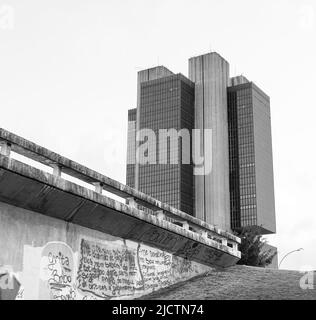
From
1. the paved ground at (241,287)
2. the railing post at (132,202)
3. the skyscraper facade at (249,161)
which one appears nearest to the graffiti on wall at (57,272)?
the railing post at (132,202)

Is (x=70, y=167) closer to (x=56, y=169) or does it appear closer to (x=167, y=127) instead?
(x=56, y=169)

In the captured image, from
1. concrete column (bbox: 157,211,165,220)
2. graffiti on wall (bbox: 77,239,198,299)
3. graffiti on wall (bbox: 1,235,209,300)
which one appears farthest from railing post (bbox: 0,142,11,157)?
concrete column (bbox: 157,211,165,220)

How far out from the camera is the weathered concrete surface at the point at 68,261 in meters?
11.3

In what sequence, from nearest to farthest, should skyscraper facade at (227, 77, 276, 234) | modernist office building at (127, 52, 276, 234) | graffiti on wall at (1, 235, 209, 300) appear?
graffiti on wall at (1, 235, 209, 300) < modernist office building at (127, 52, 276, 234) < skyscraper facade at (227, 77, 276, 234)

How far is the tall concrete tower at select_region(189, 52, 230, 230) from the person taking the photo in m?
167

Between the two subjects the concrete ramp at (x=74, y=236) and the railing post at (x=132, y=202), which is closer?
the concrete ramp at (x=74, y=236)

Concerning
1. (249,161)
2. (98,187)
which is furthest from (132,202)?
(249,161)

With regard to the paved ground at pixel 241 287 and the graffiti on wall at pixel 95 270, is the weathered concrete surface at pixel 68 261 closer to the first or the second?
the graffiti on wall at pixel 95 270

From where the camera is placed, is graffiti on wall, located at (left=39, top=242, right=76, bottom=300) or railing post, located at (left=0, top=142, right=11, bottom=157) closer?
railing post, located at (left=0, top=142, right=11, bottom=157)

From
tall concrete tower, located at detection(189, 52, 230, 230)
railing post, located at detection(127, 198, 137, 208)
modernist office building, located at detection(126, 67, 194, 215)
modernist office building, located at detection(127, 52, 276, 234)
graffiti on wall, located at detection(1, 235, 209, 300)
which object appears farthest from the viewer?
modernist office building, located at detection(127, 52, 276, 234)

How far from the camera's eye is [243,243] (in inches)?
1395

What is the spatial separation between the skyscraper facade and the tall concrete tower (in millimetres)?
3172

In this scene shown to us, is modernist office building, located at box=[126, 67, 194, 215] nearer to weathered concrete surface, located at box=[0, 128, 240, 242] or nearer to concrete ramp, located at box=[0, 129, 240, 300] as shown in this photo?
concrete ramp, located at box=[0, 129, 240, 300]

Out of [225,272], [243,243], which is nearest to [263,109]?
[243,243]
